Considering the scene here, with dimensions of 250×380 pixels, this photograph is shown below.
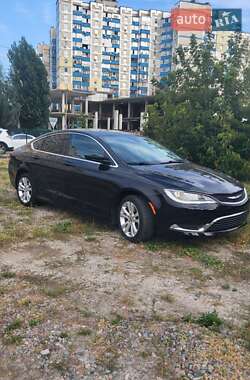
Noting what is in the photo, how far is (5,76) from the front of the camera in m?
40.0

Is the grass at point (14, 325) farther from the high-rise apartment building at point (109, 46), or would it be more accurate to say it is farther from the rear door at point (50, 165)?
the high-rise apartment building at point (109, 46)

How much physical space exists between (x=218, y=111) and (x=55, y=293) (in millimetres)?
7268

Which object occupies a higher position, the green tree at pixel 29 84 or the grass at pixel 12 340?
the green tree at pixel 29 84

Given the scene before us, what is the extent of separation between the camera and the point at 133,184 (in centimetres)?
478

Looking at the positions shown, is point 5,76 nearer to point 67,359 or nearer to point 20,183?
point 20,183

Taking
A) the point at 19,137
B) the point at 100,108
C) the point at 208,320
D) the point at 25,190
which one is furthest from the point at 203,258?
the point at 100,108

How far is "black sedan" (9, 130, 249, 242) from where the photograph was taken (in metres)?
4.49

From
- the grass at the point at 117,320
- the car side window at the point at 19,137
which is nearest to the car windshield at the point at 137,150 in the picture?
the grass at the point at 117,320

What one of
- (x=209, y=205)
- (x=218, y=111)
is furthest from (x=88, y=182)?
(x=218, y=111)

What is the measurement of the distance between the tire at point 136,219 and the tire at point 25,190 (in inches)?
88.1

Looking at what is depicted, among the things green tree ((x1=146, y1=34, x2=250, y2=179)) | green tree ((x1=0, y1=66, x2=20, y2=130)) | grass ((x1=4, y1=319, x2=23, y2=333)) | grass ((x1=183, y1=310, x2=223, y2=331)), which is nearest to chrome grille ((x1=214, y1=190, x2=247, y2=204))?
grass ((x1=183, y1=310, x2=223, y2=331))

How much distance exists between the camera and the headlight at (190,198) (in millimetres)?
4449

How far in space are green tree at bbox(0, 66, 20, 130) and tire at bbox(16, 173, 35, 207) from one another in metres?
32.3

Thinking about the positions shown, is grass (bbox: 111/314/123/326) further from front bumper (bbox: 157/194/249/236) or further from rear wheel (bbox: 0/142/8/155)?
rear wheel (bbox: 0/142/8/155)
